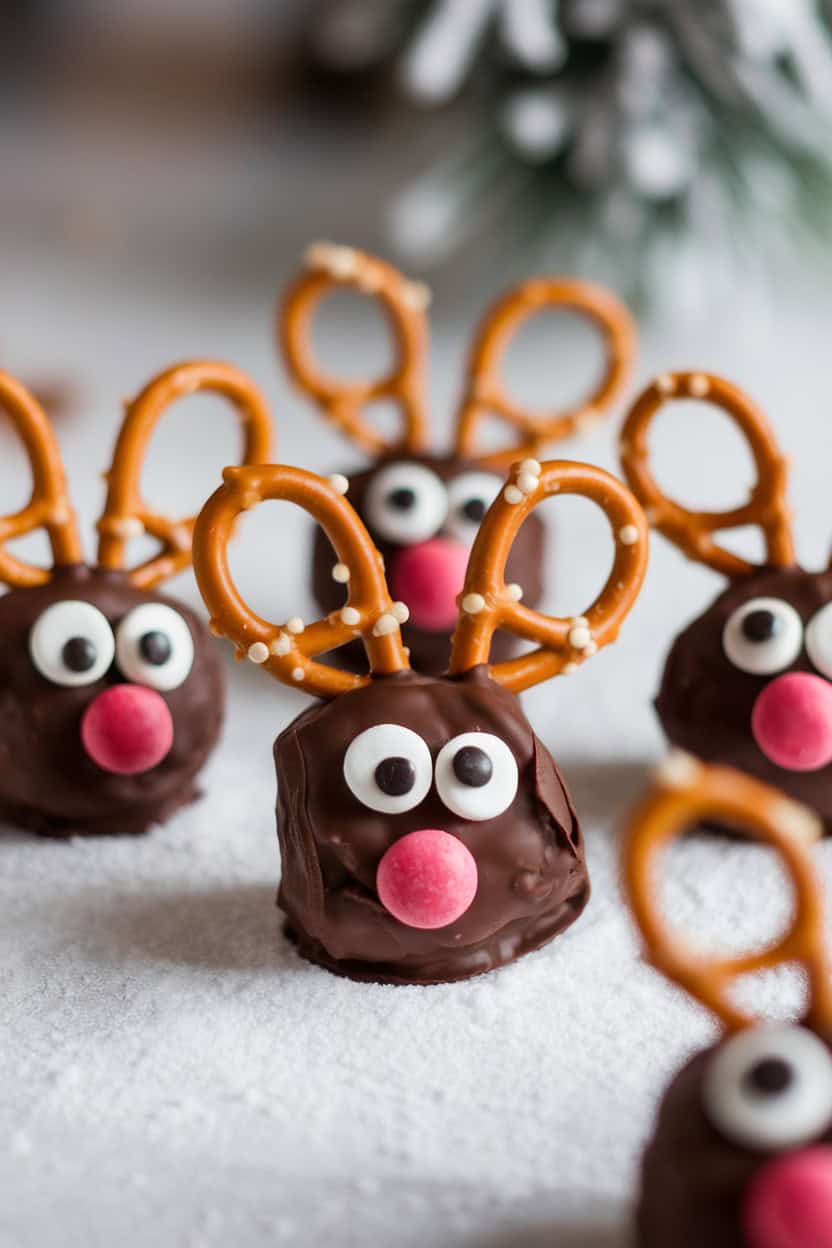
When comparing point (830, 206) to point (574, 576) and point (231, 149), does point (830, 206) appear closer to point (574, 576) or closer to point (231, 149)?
point (574, 576)

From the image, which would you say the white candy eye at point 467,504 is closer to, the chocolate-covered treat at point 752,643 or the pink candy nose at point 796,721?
the chocolate-covered treat at point 752,643

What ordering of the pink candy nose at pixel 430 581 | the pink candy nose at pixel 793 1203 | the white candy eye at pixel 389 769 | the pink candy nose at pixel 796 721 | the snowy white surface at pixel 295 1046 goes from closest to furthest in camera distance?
1. the pink candy nose at pixel 793 1203
2. the snowy white surface at pixel 295 1046
3. the white candy eye at pixel 389 769
4. the pink candy nose at pixel 796 721
5. the pink candy nose at pixel 430 581

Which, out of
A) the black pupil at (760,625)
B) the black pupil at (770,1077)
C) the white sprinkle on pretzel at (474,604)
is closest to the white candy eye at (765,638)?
the black pupil at (760,625)

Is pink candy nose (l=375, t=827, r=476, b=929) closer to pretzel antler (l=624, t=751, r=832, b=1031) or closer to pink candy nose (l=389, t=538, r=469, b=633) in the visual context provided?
pretzel antler (l=624, t=751, r=832, b=1031)

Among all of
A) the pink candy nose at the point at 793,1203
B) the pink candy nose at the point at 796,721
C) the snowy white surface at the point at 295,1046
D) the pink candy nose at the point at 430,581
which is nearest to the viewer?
the pink candy nose at the point at 793,1203

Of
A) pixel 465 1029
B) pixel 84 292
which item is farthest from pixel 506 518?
pixel 84 292

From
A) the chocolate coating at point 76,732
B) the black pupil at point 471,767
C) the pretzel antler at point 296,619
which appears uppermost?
the pretzel antler at point 296,619

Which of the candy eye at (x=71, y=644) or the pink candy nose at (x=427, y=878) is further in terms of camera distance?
the candy eye at (x=71, y=644)

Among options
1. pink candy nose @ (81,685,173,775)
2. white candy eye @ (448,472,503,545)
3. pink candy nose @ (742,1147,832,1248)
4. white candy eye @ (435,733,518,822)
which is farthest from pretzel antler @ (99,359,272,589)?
pink candy nose @ (742,1147,832,1248)

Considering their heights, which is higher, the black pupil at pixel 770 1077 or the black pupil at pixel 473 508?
the black pupil at pixel 770 1077
